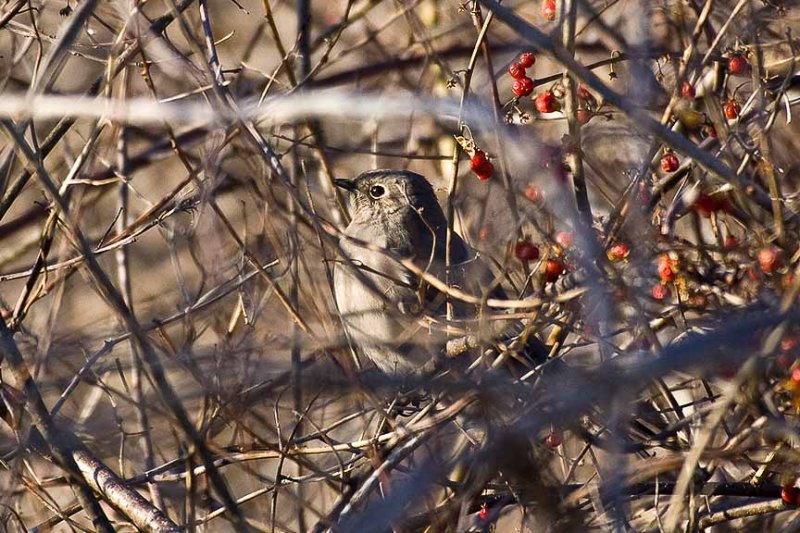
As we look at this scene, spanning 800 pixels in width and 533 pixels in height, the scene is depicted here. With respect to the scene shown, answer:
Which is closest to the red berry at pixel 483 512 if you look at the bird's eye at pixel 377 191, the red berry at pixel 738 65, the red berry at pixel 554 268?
the red berry at pixel 554 268

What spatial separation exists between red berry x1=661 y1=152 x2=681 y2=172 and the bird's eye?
8.07ft

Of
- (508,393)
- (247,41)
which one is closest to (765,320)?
(508,393)

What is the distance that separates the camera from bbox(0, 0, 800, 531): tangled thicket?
10.5 feet

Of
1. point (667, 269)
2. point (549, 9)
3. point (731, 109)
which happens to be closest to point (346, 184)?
point (549, 9)

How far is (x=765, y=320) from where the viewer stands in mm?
2584

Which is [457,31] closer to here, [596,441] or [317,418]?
[317,418]

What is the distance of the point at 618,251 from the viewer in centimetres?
483

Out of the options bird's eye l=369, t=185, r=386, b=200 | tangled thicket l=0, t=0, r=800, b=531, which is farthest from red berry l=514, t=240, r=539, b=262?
bird's eye l=369, t=185, r=386, b=200

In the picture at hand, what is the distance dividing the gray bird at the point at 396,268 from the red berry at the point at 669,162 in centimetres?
102

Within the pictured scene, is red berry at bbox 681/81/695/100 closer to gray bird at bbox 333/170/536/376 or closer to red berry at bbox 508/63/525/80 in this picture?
red berry at bbox 508/63/525/80

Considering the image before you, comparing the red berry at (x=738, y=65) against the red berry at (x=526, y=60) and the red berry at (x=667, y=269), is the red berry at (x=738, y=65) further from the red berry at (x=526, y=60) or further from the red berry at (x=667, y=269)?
the red berry at (x=667, y=269)

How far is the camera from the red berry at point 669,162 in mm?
5422

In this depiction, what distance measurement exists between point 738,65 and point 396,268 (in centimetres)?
248

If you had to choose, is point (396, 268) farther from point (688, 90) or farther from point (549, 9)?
point (688, 90)
